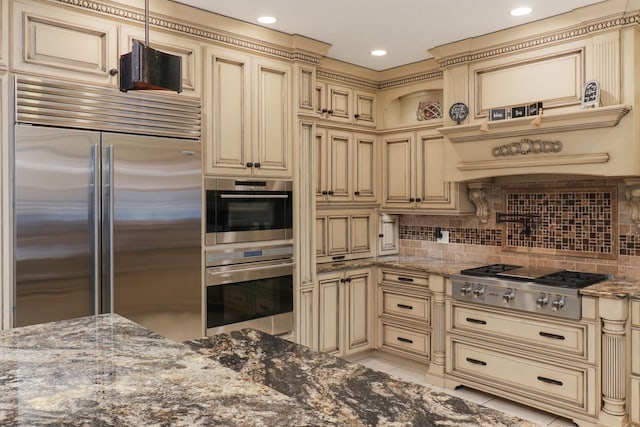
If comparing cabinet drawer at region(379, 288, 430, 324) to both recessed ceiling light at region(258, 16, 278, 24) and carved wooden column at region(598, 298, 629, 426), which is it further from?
recessed ceiling light at region(258, 16, 278, 24)

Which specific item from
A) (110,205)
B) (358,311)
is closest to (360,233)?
(358,311)

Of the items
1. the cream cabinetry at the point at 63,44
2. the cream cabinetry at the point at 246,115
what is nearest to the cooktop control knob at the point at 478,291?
the cream cabinetry at the point at 246,115

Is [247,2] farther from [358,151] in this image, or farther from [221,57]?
[358,151]

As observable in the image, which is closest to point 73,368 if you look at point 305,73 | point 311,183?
point 311,183

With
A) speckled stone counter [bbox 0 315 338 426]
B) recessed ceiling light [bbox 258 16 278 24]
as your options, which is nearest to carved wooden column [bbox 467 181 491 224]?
recessed ceiling light [bbox 258 16 278 24]

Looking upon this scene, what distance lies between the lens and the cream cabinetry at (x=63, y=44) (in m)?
2.53

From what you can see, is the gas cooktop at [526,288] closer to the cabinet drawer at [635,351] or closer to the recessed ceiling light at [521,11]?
the cabinet drawer at [635,351]

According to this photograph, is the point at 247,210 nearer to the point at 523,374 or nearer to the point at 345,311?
the point at 345,311

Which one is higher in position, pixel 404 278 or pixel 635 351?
pixel 404 278

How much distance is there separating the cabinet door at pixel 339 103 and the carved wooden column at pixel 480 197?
1.24 metres

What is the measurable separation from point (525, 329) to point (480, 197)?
1240mm

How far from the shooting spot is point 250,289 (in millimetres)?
3494

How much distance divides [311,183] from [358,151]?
859mm

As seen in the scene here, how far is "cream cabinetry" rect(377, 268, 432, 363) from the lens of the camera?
4004mm
